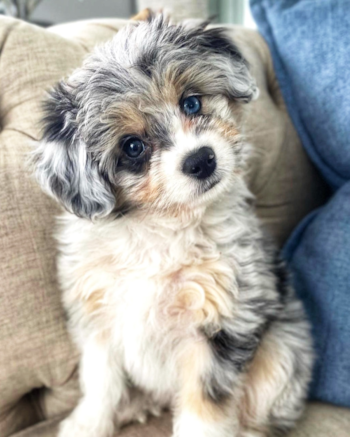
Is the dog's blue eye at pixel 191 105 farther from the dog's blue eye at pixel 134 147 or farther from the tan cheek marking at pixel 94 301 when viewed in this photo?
the tan cheek marking at pixel 94 301

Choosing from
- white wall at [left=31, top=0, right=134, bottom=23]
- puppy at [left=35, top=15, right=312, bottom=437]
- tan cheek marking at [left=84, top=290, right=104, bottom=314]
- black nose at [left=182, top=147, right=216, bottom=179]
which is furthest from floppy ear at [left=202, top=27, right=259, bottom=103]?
white wall at [left=31, top=0, right=134, bottom=23]

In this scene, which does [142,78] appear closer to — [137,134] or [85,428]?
[137,134]

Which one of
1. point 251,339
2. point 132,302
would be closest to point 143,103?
point 132,302

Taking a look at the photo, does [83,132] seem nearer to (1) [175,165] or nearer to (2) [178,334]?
(1) [175,165]

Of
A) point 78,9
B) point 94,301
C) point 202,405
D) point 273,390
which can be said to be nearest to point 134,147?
point 94,301

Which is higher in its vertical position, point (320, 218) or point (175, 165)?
point (175, 165)

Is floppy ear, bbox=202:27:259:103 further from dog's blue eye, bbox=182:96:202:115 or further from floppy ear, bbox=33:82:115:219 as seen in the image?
floppy ear, bbox=33:82:115:219

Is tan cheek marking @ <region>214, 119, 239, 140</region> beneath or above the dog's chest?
above
